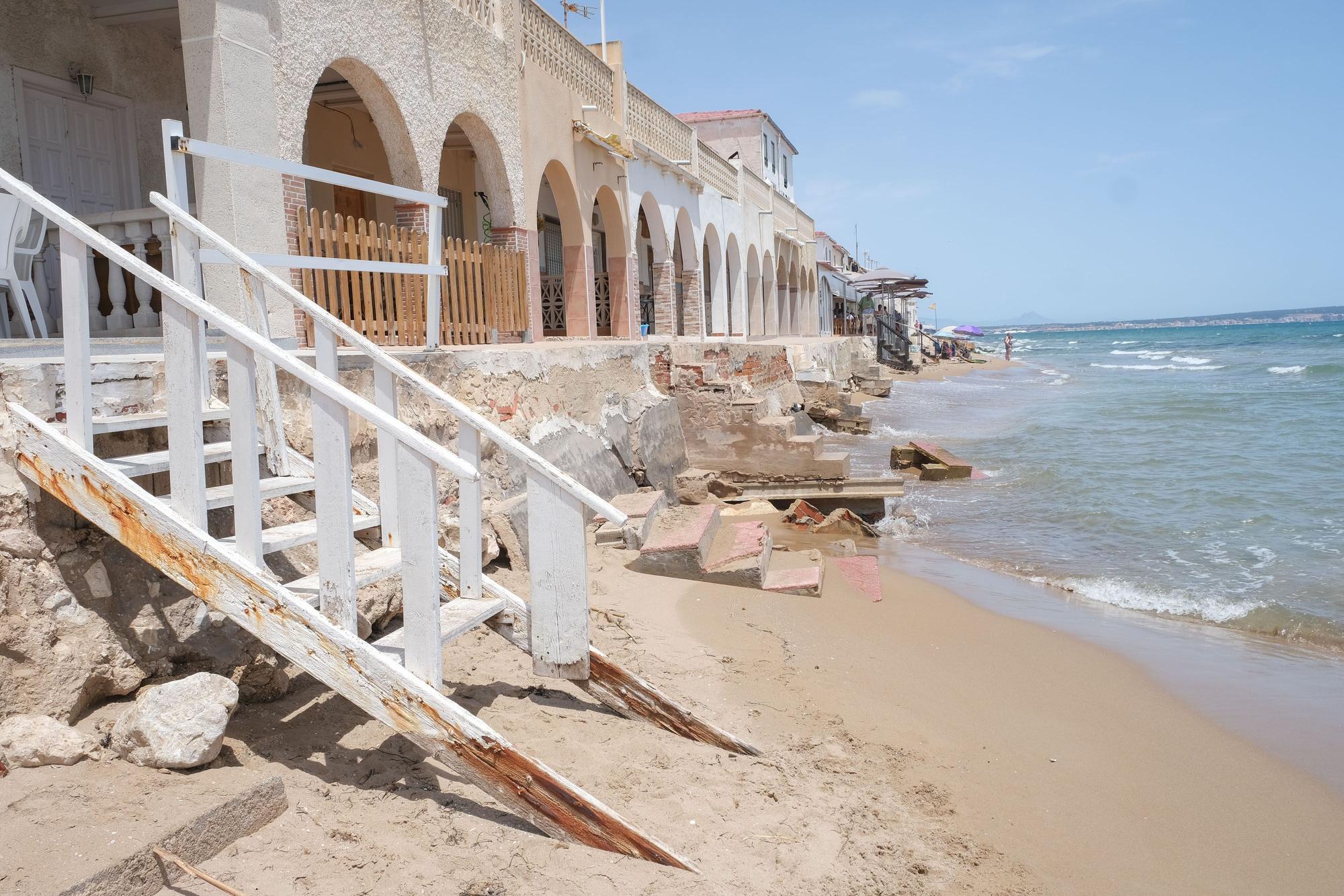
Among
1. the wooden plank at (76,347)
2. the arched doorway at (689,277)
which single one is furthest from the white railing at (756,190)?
the wooden plank at (76,347)

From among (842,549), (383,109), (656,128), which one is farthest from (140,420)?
(656,128)

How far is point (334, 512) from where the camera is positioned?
10.4 feet

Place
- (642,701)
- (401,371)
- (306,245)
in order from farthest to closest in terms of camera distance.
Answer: (306,245), (642,701), (401,371)

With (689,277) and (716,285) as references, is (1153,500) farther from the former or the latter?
(716,285)

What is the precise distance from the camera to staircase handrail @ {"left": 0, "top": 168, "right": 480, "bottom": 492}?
304cm

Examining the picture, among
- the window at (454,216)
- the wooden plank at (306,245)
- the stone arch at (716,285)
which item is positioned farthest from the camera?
the stone arch at (716,285)

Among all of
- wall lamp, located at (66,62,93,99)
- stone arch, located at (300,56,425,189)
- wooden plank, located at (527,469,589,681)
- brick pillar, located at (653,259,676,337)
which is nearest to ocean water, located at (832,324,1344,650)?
brick pillar, located at (653,259,676,337)

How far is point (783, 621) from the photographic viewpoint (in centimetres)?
601

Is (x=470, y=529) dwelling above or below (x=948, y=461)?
above

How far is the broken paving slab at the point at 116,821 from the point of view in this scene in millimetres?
2453

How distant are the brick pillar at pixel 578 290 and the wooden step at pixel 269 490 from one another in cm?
947

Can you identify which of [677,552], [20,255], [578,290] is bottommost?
[677,552]

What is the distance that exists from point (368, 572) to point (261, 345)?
2.88 ft

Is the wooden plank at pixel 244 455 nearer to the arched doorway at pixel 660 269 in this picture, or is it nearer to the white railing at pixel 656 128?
the white railing at pixel 656 128
